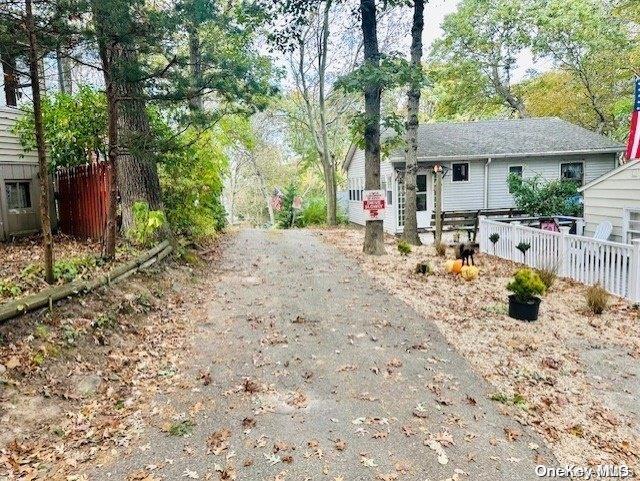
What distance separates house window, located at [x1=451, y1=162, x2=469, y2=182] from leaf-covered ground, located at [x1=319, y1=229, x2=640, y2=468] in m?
10.2

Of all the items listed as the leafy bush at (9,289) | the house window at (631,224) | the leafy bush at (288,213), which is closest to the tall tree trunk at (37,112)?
the leafy bush at (9,289)

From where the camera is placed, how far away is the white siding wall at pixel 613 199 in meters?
10.6

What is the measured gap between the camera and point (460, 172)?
19328 millimetres

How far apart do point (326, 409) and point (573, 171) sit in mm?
19371

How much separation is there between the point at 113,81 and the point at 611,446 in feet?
25.4

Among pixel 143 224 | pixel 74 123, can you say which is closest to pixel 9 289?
pixel 143 224

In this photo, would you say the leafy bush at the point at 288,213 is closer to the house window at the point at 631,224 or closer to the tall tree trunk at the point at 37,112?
the house window at the point at 631,224

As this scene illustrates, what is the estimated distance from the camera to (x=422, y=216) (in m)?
19.2

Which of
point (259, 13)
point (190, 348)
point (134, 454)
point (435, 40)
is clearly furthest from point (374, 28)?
point (435, 40)

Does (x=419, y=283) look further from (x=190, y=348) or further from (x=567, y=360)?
(x=190, y=348)

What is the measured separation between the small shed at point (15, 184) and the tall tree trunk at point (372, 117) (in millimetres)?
8197

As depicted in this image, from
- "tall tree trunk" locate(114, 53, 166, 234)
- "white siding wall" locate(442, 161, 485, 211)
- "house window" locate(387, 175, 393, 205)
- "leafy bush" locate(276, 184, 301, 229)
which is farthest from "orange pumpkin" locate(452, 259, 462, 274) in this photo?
"leafy bush" locate(276, 184, 301, 229)

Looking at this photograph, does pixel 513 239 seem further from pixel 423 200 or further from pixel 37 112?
pixel 37 112

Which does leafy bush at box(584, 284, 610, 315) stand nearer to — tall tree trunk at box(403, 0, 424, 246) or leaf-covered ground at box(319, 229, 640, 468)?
leaf-covered ground at box(319, 229, 640, 468)
